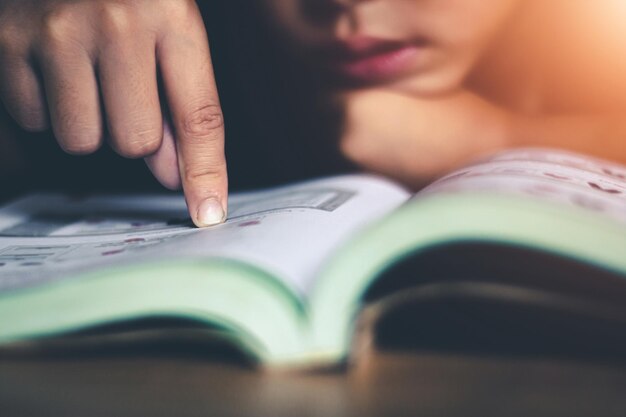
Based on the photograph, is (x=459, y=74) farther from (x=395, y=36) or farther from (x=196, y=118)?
(x=196, y=118)

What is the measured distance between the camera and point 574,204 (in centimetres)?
42

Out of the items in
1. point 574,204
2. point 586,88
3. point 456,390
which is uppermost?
point 586,88

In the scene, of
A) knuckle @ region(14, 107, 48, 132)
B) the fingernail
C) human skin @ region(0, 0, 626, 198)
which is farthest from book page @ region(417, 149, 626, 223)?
knuckle @ region(14, 107, 48, 132)

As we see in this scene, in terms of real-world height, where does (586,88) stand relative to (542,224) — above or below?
above

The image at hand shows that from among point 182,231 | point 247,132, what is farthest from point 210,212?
point 247,132

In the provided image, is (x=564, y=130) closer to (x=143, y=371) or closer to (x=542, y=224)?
(x=542, y=224)

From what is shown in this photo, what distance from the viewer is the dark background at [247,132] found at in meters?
1.03

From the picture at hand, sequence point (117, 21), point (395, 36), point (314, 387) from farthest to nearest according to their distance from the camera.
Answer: point (395, 36), point (117, 21), point (314, 387)

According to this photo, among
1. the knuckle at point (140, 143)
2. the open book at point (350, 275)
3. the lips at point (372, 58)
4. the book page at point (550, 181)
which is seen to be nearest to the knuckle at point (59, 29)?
the knuckle at point (140, 143)

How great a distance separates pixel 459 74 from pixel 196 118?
1.84ft

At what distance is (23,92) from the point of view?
0.65 m

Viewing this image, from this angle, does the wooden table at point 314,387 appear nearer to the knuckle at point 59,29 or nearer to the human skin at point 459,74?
the knuckle at point 59,29

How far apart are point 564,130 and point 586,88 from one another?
76 millimetres

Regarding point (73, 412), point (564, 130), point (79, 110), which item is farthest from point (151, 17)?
point (564, 130)
